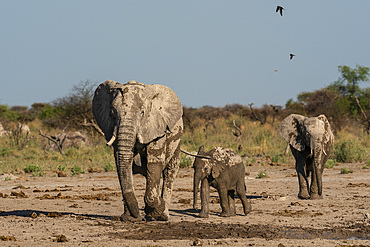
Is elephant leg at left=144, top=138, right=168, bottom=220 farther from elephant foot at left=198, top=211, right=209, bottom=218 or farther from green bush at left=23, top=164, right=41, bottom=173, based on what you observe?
green bush at left=23, top=164, right=41, bottom=173

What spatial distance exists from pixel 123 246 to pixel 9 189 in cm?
792

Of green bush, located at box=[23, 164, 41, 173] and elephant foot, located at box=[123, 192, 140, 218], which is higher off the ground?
green bush, located at box=[23, 164, 41, 173]

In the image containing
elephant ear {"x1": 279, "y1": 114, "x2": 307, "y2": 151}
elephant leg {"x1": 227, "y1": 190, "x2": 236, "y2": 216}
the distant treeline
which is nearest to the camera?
elephant leg {"x1": 227, "y1": 190, "x2": 236, "y2": 216}

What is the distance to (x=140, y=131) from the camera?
310 inches

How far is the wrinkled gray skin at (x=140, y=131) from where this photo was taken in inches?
301

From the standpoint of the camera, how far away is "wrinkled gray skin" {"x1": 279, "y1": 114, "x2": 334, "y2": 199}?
1164cm

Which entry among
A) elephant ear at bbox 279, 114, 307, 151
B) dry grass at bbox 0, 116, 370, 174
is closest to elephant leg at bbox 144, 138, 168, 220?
elephant ear at bbox 279, 114, 307, 151

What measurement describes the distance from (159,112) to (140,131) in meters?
0.74

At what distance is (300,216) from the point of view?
9.48 metres

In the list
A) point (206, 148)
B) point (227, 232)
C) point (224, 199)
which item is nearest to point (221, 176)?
point (224, 199)

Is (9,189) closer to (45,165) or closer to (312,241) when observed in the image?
(45,165)

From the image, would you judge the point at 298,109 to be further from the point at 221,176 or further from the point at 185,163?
the point at 221,176

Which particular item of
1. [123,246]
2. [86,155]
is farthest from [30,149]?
[123,246]

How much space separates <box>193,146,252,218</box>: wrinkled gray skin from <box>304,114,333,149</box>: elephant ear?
9.77 feet
